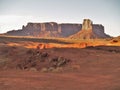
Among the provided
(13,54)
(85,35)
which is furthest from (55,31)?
(13,54)

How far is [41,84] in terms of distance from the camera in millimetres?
19516

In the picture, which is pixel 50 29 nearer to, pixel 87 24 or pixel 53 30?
pixel 53 30

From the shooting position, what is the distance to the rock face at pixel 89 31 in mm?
164000

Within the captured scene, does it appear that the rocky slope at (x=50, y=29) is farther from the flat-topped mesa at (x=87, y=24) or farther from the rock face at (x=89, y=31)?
the flat-topped mesa at (x=87, y=24)

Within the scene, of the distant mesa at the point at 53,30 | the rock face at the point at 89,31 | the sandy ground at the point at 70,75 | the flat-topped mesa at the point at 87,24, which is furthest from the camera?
the distant mesa at the point at 53,30

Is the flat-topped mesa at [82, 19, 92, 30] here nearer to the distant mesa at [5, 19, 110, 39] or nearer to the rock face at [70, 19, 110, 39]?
the rock face at [70, 19, 110, 39]

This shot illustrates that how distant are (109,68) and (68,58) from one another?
23.5 ft

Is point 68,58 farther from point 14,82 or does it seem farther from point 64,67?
point 14,82

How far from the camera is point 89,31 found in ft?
565

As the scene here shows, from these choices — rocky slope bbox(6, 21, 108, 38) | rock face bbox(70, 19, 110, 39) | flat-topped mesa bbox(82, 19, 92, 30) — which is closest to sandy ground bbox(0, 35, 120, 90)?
rock face bbox(70, 19, 110, 39)

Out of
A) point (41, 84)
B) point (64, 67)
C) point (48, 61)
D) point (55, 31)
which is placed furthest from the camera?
point (55, 31)

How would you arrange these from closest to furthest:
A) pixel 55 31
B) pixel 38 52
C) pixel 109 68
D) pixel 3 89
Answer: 1. pixel 3 89
2. pixel 109 68
3. pixel 38 52
4. pixel 55 31

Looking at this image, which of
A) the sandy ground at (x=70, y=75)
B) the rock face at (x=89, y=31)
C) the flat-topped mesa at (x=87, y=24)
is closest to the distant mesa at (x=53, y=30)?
the rock face at (x=89, y=31)

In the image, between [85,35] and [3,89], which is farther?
[85,35]
